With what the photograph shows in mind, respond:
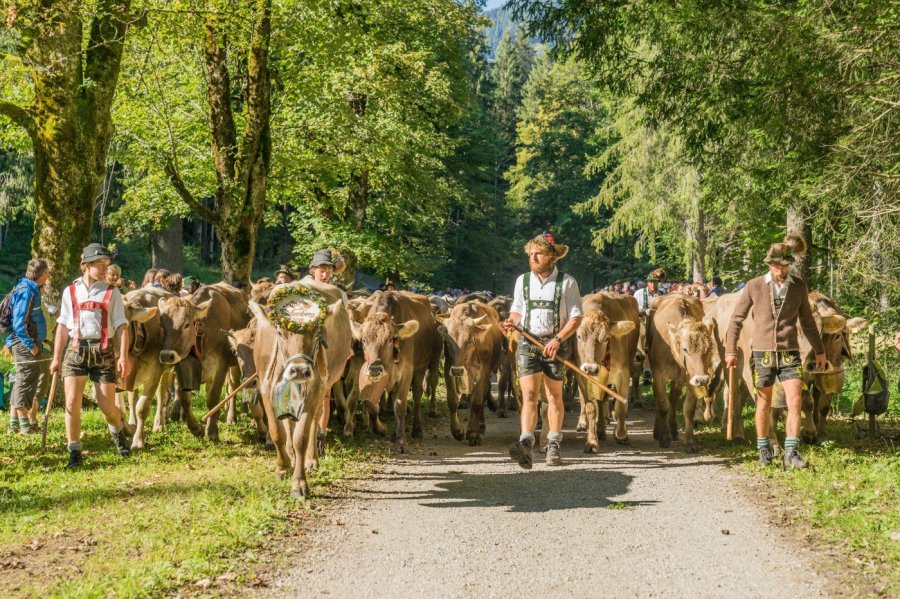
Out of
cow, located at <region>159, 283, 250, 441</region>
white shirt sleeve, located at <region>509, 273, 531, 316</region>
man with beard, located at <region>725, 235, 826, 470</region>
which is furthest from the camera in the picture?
cow, located at <region>159, 283, 250, 441</region>

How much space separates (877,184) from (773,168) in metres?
1.65

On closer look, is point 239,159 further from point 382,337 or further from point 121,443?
point 121,443

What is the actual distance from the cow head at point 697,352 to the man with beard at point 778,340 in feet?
3.51

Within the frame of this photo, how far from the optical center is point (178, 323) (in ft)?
37.0

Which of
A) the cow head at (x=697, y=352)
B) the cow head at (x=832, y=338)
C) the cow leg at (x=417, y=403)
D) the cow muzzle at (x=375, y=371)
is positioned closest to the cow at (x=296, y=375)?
the cow muzzle at (x=375, y=371)

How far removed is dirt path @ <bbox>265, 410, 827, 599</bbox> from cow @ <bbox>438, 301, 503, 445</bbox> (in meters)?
1.85

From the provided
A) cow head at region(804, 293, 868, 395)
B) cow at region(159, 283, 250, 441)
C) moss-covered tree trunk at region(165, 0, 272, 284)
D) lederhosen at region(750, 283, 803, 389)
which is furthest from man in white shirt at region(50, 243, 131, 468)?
cow head at region(804, 293, 868, 395)

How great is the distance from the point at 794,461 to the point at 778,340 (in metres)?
1.27

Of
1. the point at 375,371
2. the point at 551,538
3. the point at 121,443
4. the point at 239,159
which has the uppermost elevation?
the point at 239,159

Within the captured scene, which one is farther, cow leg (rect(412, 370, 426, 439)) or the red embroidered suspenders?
cow leg (rect(412, 370, 426, 439))

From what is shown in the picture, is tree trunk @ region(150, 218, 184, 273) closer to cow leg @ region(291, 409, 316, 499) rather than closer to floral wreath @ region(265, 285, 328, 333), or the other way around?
floral wreath @ region(265, 285, 328, 333)

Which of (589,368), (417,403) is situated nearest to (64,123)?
(417,403)

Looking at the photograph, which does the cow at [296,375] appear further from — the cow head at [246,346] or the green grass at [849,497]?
the green grass at [849,497]

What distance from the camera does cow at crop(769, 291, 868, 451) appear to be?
1088cm
